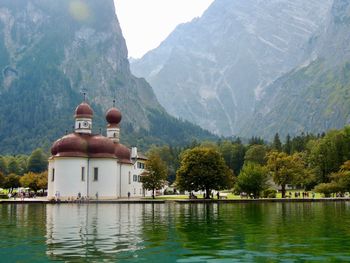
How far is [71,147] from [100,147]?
5830 mm

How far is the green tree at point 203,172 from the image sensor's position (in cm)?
9644

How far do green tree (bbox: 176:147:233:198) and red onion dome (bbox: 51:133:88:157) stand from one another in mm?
19159

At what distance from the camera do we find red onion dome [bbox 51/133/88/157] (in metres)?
101

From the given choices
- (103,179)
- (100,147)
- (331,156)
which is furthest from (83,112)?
(331,156)

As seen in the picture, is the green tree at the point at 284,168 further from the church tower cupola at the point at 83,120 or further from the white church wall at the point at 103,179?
the church tower cupola at the point at 83,120

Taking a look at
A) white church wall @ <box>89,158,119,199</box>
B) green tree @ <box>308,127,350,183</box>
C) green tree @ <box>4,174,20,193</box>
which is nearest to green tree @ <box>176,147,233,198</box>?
white church wall @ <box>89,158,119,199</box>

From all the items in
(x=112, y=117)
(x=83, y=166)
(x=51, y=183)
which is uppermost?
(x=112, y=117)

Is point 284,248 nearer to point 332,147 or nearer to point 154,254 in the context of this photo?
point 154,254

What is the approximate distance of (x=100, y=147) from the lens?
104 meters

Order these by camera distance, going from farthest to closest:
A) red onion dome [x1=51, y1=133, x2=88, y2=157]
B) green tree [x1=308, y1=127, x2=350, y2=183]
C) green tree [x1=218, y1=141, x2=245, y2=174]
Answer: green tree [x1=218, y1=141, x2=245, y2=174] < green tree [x1=308, y1=127, x2=350, y2=183] < red onion dome [x1=51, y1=133, x2=88, y2=157]

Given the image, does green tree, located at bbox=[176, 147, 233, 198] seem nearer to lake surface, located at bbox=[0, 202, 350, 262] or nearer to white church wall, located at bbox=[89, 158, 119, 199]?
white church wall, located at bbox=[89, 158, 119, 199]

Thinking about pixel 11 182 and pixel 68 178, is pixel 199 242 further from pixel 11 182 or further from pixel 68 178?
pixel 11 182

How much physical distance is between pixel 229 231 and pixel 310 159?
120 metres

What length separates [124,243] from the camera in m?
28.7
